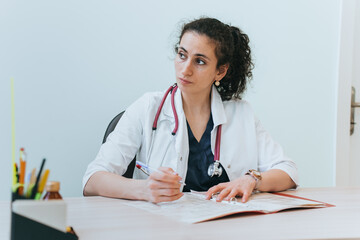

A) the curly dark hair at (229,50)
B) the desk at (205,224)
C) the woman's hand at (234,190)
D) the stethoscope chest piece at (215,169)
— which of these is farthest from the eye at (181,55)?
the desk at (205,224)

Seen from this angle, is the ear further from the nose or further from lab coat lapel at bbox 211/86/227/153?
the nose

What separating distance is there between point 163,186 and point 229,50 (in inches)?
31.0

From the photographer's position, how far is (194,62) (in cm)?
161

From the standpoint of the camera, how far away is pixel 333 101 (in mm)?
2441

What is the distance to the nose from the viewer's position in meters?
1.57

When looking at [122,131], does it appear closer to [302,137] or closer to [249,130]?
[249,130]

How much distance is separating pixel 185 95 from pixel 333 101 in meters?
1.16

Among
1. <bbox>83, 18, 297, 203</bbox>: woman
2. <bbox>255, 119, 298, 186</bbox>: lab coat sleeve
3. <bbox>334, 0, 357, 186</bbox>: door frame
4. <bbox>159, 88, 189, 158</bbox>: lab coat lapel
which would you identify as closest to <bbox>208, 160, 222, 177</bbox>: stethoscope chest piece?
<bbox>83, 18, 297, 203</bbox>: woman

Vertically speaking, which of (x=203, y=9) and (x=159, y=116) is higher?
(x=203, y=9)

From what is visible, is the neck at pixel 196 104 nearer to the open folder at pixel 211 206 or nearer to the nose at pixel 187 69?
the nose at pixel 187 69

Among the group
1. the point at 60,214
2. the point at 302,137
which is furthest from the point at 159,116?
the point at 302,137

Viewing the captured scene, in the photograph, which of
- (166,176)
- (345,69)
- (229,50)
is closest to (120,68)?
(229,50)

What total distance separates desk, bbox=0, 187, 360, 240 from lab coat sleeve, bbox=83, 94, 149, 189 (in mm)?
264

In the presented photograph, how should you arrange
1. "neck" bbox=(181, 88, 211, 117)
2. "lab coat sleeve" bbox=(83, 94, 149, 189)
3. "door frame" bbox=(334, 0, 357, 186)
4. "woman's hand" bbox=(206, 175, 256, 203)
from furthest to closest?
"door frame" bbox=(334, 0, 357, 186) < "neck" bbox=(181, 88, 211, 117) < "lab coat sleeve" bbox=(83, 94, 149, 189) < "woman's hand" bbox=(206, 175, 256, 203)
